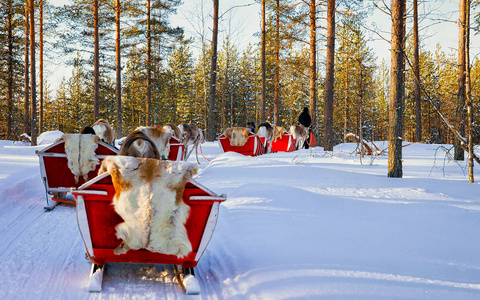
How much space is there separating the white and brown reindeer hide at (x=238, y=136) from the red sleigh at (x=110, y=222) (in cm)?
999

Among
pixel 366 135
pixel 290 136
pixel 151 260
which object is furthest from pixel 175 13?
pixel 366 135

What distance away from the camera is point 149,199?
8.61ft

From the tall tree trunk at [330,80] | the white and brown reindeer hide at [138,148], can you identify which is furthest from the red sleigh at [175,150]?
the tall tree trunk at [330,80]

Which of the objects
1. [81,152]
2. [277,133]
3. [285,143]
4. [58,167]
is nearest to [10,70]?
Answer: [277,133]

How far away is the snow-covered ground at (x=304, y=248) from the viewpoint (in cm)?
259

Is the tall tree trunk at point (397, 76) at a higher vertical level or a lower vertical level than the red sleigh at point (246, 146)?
higher

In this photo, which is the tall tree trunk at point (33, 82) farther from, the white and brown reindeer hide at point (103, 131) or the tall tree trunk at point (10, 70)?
the white and brown reindeer hide at point (103, 131)

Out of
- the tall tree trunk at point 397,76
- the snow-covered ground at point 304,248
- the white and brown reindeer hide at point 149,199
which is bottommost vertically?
the snow-covered ground at point 304,248

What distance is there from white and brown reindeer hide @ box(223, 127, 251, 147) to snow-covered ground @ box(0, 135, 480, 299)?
7.19 metres

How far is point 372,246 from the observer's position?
3.18 meters

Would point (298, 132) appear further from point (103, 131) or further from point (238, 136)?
point (103, 131)

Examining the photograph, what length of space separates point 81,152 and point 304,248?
3853 mm

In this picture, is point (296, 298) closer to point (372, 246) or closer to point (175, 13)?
point (372, 246)

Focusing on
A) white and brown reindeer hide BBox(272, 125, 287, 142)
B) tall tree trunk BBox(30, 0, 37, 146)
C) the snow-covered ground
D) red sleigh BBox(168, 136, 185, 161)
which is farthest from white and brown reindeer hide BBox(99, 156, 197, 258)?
tall tree trunk BBox(30, 0, 37, 146)
